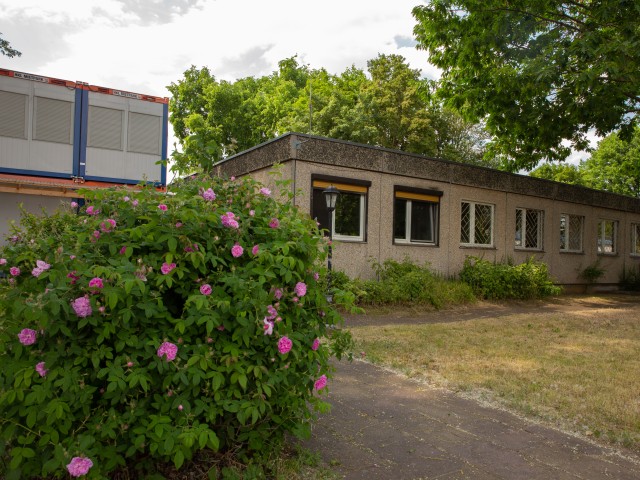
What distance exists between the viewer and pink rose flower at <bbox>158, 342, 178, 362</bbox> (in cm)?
246

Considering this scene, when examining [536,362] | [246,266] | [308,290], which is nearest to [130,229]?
[246,266]

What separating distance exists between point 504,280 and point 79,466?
14290 mm

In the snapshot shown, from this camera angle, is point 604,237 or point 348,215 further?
point 604,237

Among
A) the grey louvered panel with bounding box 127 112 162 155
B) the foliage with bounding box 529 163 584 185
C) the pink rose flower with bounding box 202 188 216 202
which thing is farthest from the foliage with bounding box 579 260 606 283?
the foliage with bounding box 529 163 584 185

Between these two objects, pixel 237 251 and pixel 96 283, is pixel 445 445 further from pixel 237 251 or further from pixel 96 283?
pixel 96 283

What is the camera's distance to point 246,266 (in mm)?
2812

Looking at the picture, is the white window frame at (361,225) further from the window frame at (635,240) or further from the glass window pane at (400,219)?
the window frame at (635,240)

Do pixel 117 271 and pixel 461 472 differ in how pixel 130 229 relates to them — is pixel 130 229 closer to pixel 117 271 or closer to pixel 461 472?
pixel 117 271

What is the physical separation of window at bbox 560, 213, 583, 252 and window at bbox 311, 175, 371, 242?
9.90 metres

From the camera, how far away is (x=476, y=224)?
54.0 ft

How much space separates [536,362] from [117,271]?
18.7 feet

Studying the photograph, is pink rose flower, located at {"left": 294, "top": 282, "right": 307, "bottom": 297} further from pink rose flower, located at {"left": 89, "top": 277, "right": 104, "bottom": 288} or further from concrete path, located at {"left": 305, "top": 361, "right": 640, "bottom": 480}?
concrete path, located at {"left": 305, "top": 361, "right": 640, "bottom": 480}

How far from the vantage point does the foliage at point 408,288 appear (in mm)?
11938

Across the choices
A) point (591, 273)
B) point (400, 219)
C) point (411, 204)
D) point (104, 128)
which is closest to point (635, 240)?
point (591, 273)
